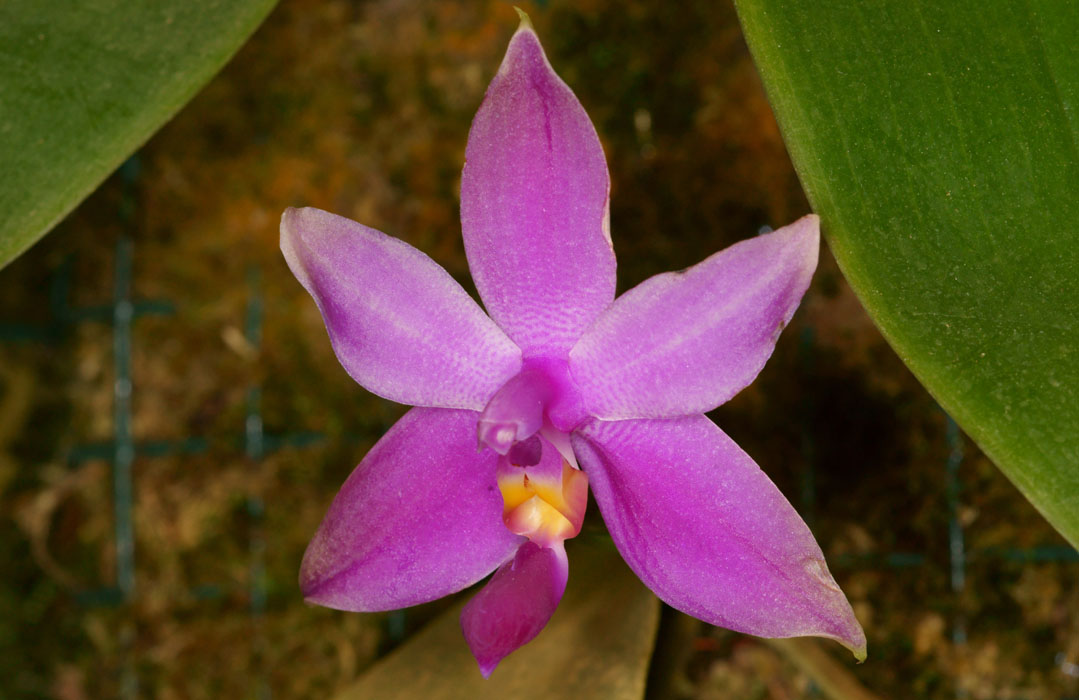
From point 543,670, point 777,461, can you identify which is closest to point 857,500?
point 777,461

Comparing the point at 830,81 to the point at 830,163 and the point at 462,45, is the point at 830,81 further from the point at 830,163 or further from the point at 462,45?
the point at 462,45

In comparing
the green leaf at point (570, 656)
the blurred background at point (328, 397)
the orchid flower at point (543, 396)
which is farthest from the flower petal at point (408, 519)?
the blurred background at point (328, 397)

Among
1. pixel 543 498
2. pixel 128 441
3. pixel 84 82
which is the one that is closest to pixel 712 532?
pixel 543 498

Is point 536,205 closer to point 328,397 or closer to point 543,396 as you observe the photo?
point 543,396

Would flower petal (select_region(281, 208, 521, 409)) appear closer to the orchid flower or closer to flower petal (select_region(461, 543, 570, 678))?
the orchid flower

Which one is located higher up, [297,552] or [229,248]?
[229,248]

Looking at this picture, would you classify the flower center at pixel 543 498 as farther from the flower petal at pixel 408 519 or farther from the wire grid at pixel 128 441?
the wire grid at pixel 128 441
